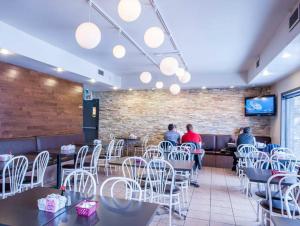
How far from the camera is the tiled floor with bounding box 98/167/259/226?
320 cm

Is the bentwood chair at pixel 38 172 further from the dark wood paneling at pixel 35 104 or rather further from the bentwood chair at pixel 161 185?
the bentwood chair at pixel 161 185

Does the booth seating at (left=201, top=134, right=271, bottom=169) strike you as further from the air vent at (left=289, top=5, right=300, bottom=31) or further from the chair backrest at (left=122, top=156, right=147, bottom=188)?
the air vent at (left=289, top=5, right=300, bottom=31)

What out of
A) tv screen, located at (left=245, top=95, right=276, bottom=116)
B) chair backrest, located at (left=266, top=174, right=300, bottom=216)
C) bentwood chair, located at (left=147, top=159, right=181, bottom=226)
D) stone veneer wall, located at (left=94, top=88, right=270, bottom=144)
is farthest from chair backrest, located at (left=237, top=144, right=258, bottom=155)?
bentwood chair, located at (left=147, top=159, right=181, bottom=226)

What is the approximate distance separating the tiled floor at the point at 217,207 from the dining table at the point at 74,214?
4.99 ft

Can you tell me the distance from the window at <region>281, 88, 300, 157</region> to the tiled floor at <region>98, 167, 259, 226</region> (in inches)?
67.5

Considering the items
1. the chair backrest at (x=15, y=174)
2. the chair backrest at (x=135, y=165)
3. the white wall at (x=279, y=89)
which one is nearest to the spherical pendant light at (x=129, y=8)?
the chair backrest at (x=135, y=165)

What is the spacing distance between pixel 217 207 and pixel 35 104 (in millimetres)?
4583

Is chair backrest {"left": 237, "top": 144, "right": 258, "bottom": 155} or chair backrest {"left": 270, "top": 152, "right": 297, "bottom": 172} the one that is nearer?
chair backrest {"left": 270, "top": 152, "right": 297, "bottom": 172}

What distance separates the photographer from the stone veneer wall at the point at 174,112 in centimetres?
778

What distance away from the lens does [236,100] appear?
781cm

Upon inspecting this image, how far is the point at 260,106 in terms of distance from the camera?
23.1ft

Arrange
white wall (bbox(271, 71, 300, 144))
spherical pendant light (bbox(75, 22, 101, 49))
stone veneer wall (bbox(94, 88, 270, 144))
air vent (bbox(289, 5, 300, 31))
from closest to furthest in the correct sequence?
spherical pendant light (bbox(75, 22, 101, 49))
air vent (bbox(289, 5, 300, 31))
white wall (bbox(271, 71, 300, 144))
stone veneer wall (bbox(94, 88, 270, 144))

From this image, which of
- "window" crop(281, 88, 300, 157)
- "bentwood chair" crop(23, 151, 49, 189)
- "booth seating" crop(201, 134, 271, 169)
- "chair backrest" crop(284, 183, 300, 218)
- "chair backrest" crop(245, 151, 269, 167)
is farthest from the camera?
"booth seating" crop(201, 134, 271, 169)

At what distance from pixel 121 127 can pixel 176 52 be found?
14.7 ft
